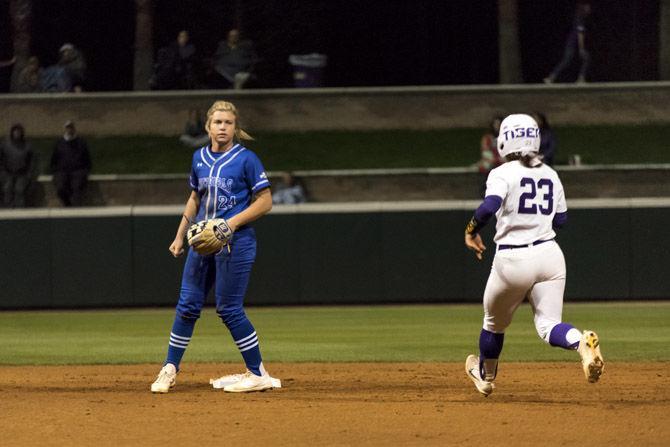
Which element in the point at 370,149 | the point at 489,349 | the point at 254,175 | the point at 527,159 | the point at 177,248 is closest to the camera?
the point at 527,159

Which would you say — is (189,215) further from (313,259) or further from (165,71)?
(165,71)

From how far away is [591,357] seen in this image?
25.4 feet

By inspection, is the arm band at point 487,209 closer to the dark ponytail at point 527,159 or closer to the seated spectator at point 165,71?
the dark ponytail at point 527,159

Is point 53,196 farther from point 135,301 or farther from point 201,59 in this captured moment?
point 201,59

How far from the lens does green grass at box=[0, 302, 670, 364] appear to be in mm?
11602

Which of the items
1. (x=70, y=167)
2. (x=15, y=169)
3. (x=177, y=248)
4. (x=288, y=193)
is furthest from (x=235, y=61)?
(x=177, y=248)

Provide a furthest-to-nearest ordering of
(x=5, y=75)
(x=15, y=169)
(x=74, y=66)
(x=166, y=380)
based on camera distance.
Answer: (x=5, y=75) → (x=74, y=66) → (x=15, y=169) → (x=166, y=380)

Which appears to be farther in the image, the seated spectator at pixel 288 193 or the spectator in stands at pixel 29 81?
the spectator in stands at pixel 29 81

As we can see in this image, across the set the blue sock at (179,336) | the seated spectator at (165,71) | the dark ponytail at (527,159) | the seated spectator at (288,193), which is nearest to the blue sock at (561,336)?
the dark ponytail at (527,159)

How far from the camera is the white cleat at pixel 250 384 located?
353 inches

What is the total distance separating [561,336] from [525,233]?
25.9 inches

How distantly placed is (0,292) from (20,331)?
2326 millimetres

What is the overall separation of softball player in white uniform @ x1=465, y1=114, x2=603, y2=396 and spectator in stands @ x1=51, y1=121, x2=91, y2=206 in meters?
12.7

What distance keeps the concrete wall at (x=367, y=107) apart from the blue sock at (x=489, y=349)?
16397 millimetres
